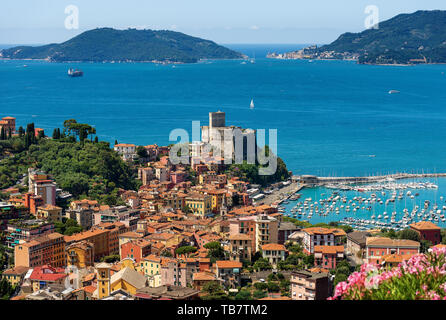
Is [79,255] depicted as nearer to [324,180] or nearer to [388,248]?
[388,248]

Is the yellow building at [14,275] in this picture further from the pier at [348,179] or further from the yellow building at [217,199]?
the pier at [348,179]

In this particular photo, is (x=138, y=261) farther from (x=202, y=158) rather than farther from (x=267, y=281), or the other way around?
(x=202, y=158)

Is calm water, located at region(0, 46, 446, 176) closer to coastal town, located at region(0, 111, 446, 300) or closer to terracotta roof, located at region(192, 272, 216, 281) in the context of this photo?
coastal town, located at region(0, 111, 446, 300)

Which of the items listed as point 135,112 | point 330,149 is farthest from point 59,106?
point 330,149

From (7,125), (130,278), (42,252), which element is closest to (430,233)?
(130,278)

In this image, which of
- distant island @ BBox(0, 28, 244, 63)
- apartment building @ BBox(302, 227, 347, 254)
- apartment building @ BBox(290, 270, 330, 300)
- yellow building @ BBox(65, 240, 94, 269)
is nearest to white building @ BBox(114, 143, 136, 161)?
yellow building @ BBox(65, 240, 94, 269)
